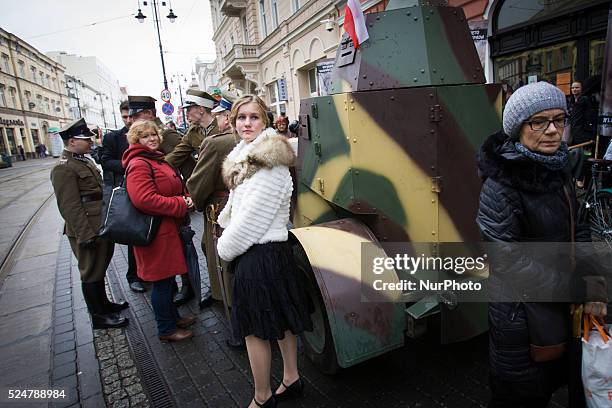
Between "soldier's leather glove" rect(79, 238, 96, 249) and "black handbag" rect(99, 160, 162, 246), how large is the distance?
0.55 metres

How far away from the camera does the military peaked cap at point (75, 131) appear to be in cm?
349

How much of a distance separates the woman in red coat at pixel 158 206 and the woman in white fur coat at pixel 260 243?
3.18 feet

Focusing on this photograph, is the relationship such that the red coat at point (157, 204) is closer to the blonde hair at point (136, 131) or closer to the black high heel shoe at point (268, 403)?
the blonde hair at point (136, 131)

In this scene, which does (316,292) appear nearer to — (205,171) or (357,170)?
(357,170)

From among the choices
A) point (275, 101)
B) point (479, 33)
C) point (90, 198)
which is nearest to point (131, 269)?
point (90, 198)

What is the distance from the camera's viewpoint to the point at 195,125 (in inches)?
172

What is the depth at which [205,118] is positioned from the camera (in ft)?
14.1

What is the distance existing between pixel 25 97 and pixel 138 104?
56476 mm

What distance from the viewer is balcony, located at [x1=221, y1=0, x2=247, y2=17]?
2267 cm

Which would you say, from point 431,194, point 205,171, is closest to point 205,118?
point 205,171

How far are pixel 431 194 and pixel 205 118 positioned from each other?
2.75 m

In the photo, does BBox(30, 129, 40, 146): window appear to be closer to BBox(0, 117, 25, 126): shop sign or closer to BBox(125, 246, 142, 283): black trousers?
BBox(0, 117, 25, 126): shop sign

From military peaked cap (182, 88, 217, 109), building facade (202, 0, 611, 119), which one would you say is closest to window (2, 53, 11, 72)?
building facade (202, 0, 611, 119)

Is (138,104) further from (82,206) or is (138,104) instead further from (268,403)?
(268,403)
